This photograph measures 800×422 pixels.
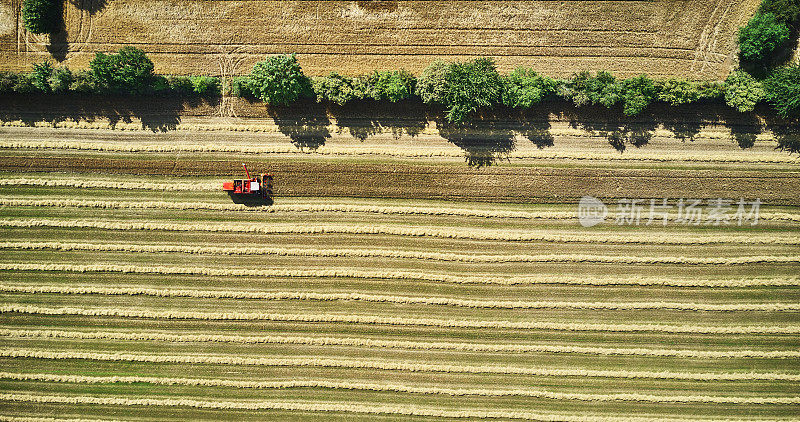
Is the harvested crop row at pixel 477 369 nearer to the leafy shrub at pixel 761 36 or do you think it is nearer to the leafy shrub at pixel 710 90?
the leafy shrub at pixel 710 90

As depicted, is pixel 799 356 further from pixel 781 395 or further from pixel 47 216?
pixel 47 216

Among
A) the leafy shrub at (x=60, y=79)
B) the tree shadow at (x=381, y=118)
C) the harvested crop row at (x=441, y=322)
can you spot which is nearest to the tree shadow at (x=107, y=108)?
the leafy shrub at (x=60, y=79)

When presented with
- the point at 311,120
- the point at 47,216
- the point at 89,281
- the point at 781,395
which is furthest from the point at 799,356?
A: the point at 47,216

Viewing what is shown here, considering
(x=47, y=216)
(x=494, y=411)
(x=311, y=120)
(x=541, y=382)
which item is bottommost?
(x=494, y=411)

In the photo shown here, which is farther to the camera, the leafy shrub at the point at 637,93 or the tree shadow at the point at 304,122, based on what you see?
the tree shadow at the point at 304,122

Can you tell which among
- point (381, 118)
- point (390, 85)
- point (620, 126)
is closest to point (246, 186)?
point (381, 118)

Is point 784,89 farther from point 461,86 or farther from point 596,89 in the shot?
point 461,86

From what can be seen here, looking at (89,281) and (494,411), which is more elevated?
(89,281)
